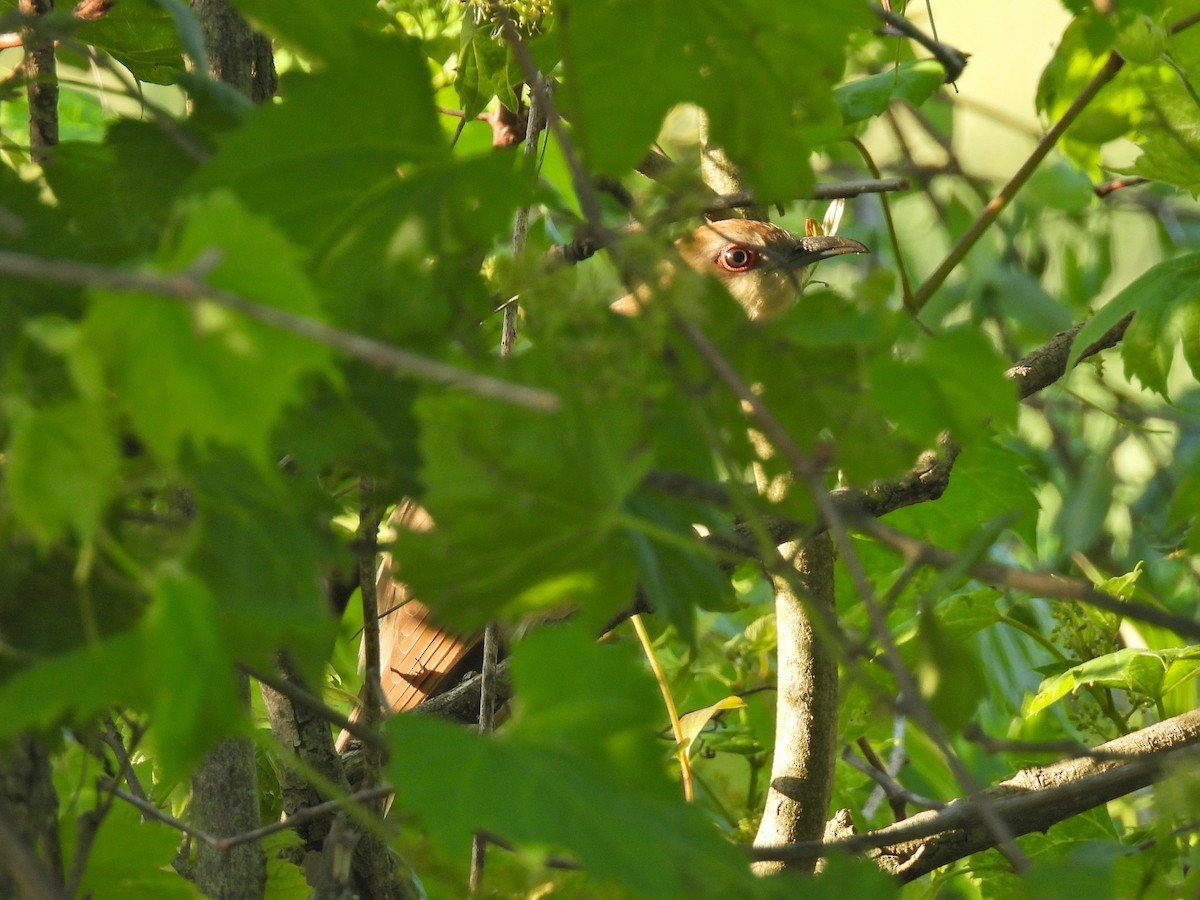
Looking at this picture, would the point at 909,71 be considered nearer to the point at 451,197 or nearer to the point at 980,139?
the point at 451,197

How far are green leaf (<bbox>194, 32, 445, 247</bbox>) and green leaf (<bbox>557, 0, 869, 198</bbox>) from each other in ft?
0.38

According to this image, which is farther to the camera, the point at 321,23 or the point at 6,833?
the point at 321,23

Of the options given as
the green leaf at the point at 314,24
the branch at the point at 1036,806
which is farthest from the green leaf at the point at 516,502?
the branch at the point at 1036,806

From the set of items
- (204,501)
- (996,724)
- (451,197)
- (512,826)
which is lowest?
(996,724)

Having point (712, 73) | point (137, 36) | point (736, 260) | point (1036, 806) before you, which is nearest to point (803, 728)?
point (1036, 806)

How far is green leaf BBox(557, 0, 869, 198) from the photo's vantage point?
0.90 m

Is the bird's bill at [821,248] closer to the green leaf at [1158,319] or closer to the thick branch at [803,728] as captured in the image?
the green leaf at [1158,319]

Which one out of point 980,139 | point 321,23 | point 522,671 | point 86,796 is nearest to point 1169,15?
point 321,23

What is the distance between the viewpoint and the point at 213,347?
60 cm

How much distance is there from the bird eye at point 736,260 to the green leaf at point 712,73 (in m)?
2.57

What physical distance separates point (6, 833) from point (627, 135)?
2.00 feet

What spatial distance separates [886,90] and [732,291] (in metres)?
0.98

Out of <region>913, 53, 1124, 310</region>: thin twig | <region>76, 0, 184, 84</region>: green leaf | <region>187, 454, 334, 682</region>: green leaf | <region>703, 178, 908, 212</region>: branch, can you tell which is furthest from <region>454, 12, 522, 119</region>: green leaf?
<region>187, 454, 334, 682</region>: green leaf

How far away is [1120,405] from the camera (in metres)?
4.71
